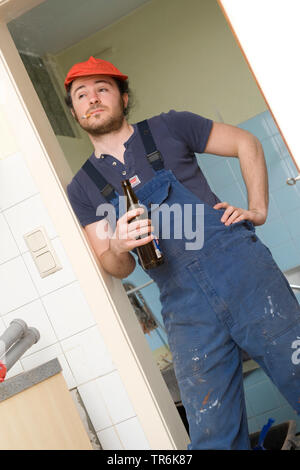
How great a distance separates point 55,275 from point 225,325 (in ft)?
2.23

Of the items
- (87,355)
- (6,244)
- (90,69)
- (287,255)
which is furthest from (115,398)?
(287,255)

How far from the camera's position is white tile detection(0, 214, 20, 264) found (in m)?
2.09

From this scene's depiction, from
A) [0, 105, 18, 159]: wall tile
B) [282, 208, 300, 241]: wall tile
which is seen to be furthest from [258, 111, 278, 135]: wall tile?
[0, 105, 18, 159]: wall tile

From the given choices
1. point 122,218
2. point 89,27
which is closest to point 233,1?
point 122,218

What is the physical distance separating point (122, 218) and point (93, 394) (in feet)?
2.25

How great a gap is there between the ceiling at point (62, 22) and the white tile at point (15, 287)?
1.38 metres

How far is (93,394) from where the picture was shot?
2.03m

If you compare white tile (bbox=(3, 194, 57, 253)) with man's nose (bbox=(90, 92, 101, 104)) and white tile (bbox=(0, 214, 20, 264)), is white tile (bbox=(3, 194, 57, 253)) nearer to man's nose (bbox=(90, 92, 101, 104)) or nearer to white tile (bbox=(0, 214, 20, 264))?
white tile (bbox=(0, 214, 20, 264))
